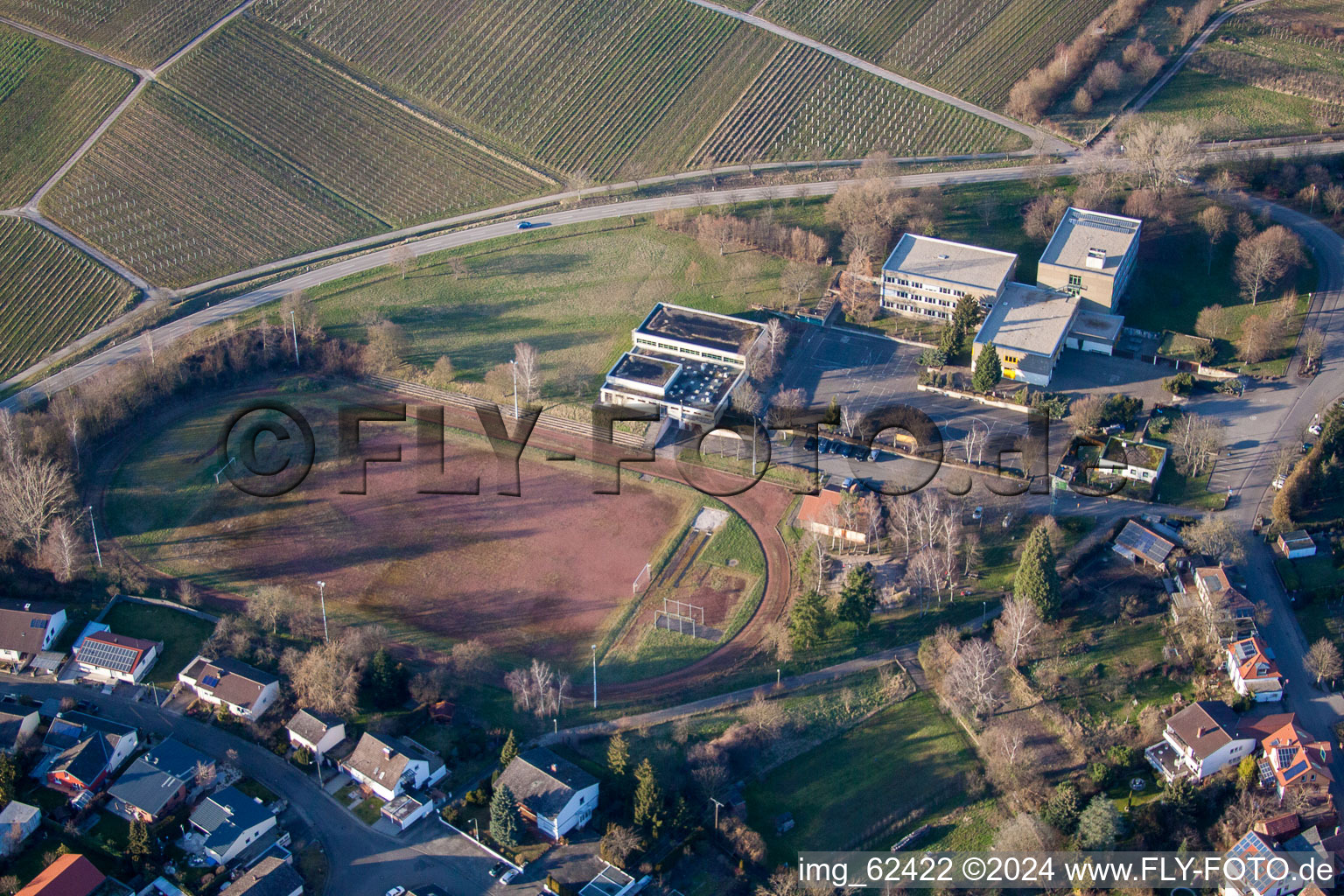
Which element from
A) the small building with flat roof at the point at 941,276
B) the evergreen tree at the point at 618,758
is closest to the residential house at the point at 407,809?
the evergreen tree at the point at 618,758

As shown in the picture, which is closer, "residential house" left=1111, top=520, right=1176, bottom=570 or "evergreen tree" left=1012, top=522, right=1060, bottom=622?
"evergreen tree" left=1012, top=522, right=1060, bottom=622

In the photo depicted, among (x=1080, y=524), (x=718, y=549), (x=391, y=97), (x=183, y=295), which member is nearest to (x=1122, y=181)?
(x=1080, y=524)

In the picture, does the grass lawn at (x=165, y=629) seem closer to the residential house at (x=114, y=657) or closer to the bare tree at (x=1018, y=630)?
the residential house at (x=114, y=657)

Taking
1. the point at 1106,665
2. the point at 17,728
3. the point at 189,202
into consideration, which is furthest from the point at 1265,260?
the point at 17,728

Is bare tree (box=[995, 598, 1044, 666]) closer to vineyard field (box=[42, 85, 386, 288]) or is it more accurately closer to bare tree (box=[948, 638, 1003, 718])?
bare tree (box=[948, 638, 1003, 718])

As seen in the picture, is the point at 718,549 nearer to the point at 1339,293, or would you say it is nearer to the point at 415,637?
the point at 415,637

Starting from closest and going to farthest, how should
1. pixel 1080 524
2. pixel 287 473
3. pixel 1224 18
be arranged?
pixel 1080 524, pixel 287 473, pixel 1224 18

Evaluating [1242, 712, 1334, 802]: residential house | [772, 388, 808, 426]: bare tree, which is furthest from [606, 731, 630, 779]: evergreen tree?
[1242, 712, 1334, 802]: residential house
